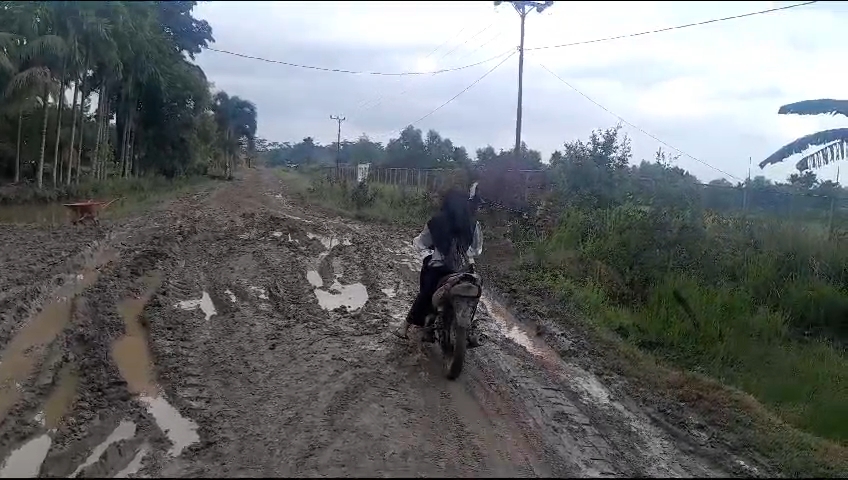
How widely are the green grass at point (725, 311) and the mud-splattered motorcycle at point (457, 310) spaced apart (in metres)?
1.86

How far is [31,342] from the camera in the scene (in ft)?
22.6

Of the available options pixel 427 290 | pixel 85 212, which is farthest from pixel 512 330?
pixel 85 212

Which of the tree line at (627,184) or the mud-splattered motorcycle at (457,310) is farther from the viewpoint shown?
the tree line at (627,184)

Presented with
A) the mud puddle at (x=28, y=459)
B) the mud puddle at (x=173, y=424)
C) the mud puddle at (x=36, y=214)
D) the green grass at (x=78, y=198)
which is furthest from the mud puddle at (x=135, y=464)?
the green grass at (x=78, y=198)

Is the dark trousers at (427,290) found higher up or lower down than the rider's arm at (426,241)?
lower down

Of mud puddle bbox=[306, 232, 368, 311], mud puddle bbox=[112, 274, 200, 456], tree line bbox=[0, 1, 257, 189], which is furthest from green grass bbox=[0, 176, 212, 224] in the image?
mud puddle bbox=[112, 274, 200, 456]

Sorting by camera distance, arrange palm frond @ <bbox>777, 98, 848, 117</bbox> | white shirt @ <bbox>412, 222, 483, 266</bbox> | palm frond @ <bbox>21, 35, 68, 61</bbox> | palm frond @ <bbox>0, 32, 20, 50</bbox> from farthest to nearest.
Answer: palm frond @ <bbox>21, 35, 68, 61</bbox> < palm frond @ <bbox>0, 32, 20, 50</bbox> < palm frond @ <bbox>777, 98, 848, 117</bbox> < white shirt @ <bbox>412, 222, 483, 266</bbox>

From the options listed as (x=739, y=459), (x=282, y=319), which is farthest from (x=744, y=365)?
(x=282, y=319)

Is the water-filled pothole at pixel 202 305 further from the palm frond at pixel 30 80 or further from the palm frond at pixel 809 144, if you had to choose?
the palm frond at pixel 30 80

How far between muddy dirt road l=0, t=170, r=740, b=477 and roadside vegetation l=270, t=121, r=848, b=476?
1.03 metres

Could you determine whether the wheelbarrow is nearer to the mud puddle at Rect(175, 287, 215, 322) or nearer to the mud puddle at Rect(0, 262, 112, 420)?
the mud puddle at Rect(0, 262, 112, 420)

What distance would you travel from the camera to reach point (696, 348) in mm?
8266

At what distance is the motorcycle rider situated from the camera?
699cm

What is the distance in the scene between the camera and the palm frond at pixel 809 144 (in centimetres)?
1144
